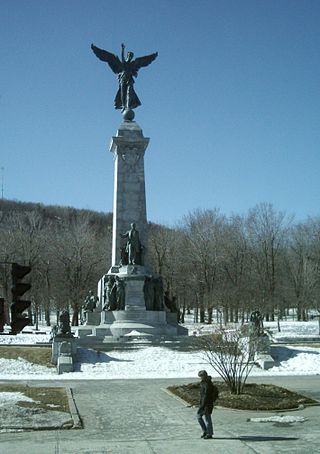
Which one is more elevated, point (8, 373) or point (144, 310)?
point (144, 310)

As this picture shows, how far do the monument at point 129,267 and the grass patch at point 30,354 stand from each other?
5.08m

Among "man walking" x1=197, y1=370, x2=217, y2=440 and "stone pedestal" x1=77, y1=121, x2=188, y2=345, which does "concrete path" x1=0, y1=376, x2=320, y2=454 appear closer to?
"man walking" x1=197, y1=370, x2=217, y2=440

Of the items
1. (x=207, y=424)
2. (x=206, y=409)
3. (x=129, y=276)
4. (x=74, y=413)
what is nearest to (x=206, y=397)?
(x=206, y=409)

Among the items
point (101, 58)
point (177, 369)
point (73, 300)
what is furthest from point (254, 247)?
point (177, 369)

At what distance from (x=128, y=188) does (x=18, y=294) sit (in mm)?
32933

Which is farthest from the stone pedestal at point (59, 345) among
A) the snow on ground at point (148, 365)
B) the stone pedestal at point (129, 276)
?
the stone pedestal at point (129, 276)

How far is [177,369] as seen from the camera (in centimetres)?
2669

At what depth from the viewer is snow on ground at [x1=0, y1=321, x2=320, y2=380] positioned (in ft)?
81.9

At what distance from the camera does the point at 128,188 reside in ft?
131

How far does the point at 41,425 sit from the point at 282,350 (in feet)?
65.3

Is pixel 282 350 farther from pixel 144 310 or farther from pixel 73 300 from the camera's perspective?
pixel 73 300

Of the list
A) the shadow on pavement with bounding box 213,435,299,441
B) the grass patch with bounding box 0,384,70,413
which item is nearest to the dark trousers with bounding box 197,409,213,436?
the shadow on pavement with bounding box 213,435,299,441

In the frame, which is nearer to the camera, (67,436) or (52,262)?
(67,436)

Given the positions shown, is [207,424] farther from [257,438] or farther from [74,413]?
[74,413]
